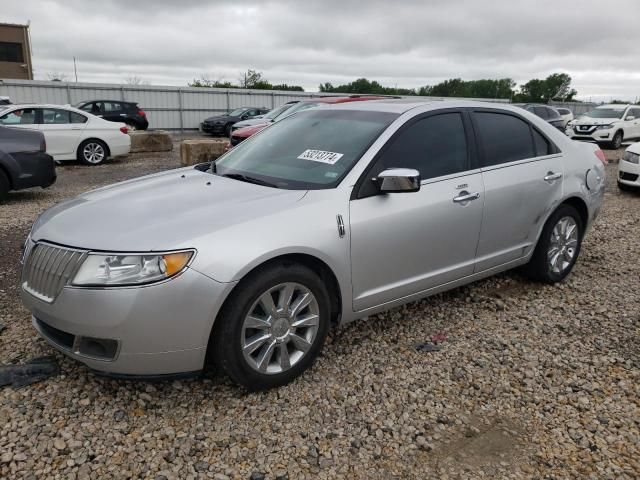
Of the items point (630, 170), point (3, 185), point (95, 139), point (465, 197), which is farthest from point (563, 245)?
point (95, 139)

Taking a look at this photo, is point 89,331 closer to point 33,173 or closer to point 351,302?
point 351,302

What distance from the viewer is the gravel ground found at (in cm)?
244

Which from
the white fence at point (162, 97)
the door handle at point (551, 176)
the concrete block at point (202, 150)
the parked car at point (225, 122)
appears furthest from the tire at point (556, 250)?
the white fence at point (162, 97)

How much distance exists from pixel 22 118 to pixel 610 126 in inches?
738

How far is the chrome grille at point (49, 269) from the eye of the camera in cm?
262

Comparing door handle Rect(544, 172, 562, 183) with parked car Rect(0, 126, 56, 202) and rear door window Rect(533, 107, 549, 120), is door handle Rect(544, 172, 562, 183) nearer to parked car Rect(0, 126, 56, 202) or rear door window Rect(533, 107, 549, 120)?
parked car Rect(0, 126, 56, 202)

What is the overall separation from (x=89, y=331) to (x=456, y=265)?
8.07 feet

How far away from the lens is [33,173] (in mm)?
7762

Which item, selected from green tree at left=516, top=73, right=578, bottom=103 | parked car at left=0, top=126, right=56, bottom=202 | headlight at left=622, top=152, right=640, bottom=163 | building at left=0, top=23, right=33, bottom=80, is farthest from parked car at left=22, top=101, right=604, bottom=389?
green tree at left=516, top=73, right=578, bottom=103

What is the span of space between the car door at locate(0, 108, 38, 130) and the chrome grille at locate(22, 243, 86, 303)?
9.85 metres

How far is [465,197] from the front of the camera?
3.66m

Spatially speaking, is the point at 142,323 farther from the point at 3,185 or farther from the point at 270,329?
the point at 3,185

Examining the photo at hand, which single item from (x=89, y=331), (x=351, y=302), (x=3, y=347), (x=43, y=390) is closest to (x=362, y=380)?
(x=351, y=302)

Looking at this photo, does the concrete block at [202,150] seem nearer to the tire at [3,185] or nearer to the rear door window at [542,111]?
the tire at [3,185]
